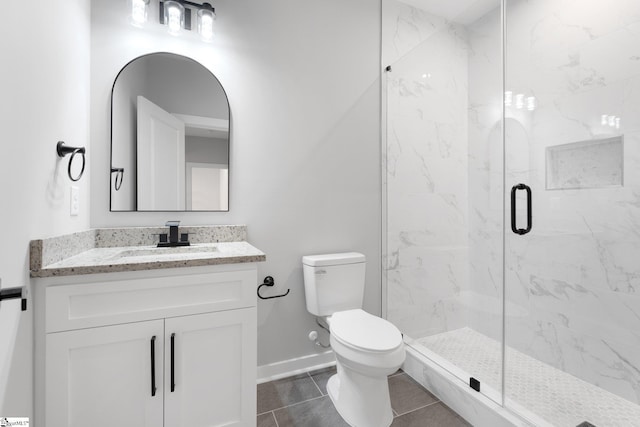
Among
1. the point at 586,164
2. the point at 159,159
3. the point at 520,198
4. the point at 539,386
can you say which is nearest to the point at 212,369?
the point at 159,159

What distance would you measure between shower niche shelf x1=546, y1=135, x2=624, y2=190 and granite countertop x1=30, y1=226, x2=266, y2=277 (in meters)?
1.82

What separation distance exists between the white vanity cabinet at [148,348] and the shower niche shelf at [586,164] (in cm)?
188

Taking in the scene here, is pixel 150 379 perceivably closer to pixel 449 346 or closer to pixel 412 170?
pixel 449 346

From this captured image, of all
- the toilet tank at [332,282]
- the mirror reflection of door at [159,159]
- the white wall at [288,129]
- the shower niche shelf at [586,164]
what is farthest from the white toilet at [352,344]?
the shower niche shelf at [586,164]

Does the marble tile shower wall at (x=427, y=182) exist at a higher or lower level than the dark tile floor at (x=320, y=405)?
higher

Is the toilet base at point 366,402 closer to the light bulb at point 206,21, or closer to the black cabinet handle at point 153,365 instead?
the black cabinet handle at point 153,365

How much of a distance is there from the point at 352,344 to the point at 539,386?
1167mm

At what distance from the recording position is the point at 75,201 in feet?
4.50

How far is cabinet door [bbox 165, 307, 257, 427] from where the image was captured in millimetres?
1199

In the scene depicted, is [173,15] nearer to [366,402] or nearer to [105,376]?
[105,376]

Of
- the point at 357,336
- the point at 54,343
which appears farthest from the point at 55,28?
the point at 357,336

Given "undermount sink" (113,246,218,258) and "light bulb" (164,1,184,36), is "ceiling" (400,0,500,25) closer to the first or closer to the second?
"light bulb" (164,1,184,36)

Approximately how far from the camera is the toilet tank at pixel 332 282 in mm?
1818

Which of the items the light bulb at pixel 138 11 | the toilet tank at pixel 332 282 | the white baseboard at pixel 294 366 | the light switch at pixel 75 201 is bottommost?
the white baseboard at pixel 294 366
